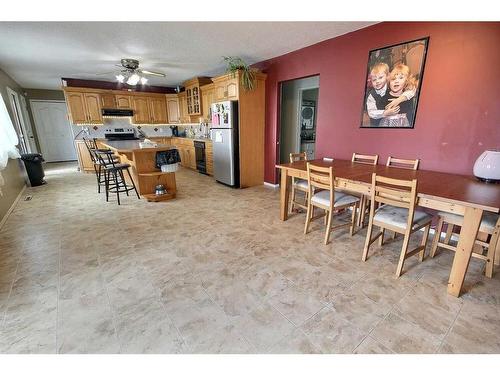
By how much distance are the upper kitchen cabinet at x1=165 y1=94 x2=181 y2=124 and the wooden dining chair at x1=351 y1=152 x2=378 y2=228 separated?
5.86 metres

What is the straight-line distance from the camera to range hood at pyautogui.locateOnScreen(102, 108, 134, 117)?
623 cm

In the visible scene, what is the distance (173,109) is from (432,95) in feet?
21.9

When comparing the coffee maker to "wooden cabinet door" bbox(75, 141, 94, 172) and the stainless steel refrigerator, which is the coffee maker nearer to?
"wooden cabinet door" bbox(75, 141, 94, 172)

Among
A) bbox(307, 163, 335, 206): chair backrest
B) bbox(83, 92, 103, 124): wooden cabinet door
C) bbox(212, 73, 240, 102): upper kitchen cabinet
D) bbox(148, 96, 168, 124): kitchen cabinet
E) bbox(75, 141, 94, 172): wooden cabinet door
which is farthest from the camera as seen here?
bbox(148, 96, 168, 124): kitchen cabinet

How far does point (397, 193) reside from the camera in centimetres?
184

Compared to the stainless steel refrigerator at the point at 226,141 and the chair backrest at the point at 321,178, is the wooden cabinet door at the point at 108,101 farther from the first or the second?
the chair backrest at the point at 321,178

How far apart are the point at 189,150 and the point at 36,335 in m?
5.58

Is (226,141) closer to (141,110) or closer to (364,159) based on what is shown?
(364,159)

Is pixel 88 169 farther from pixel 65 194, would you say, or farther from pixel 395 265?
pixel 395 265

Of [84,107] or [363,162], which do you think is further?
[84,107]

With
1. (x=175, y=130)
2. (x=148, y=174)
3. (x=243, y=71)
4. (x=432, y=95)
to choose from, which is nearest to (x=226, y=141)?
(x=243, y=71)

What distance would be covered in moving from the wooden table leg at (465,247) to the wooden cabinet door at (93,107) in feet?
24.8

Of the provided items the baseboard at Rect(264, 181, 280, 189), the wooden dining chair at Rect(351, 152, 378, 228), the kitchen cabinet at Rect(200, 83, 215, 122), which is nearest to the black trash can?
the kitchen cabinet at Rect(200, 83, 215, 122)
